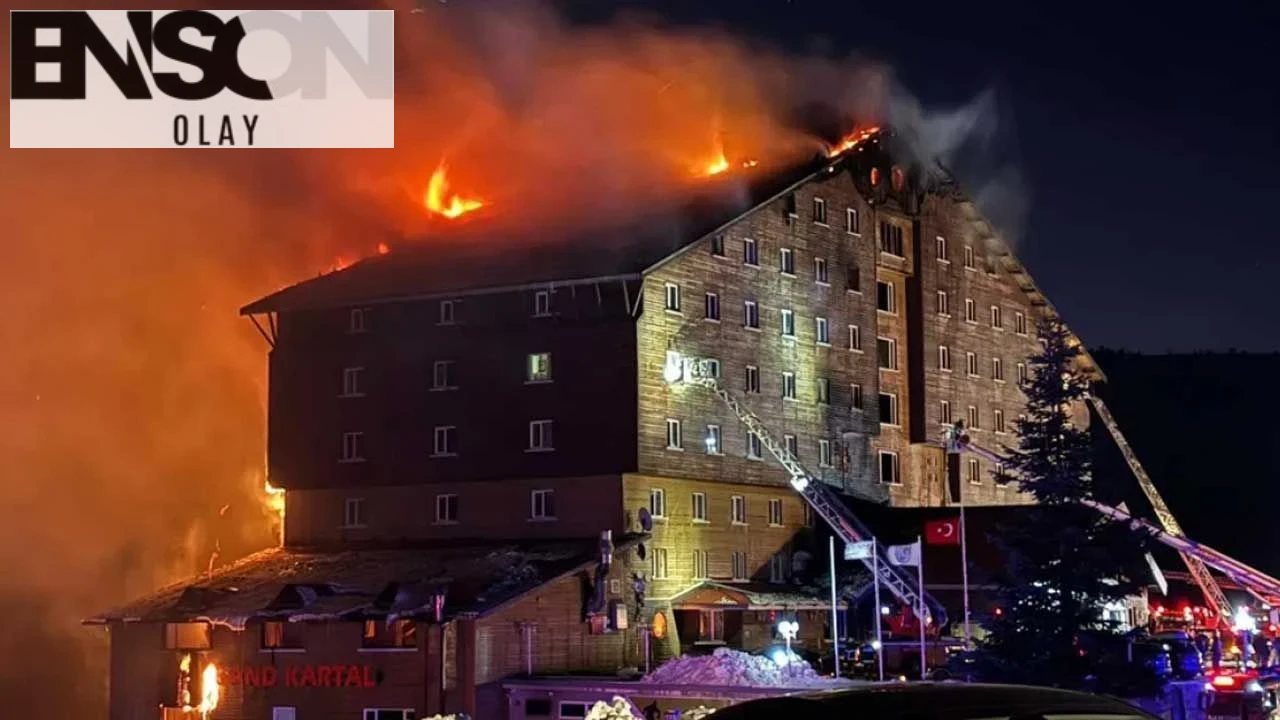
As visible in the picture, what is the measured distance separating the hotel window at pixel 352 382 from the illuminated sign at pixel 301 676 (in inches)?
474

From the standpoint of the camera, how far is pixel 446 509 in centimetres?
5778

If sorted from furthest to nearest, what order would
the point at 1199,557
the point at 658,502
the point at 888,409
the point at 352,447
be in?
the point at 888,409
the point at 1199,557
the point at 352,447
the point at 658,502

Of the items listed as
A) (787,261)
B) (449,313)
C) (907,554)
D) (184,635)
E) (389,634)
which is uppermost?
(787,261)

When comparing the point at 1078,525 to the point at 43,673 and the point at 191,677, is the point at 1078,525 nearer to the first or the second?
the point at 191,677

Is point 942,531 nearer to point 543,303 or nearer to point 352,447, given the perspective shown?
point 543,303

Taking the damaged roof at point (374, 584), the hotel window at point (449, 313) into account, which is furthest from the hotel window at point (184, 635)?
the hotel window at point (449, 313)

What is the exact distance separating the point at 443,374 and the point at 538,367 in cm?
424

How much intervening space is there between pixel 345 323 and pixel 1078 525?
103 feet

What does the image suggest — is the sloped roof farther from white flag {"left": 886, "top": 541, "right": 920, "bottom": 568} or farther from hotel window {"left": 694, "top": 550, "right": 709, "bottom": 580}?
white flag {"left": 886, "top": 541, "right": 920, "bottom": 568}

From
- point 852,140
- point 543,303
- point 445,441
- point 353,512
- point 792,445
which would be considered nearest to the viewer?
point 543,303

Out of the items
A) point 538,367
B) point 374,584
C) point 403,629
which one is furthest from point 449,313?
point 403,629

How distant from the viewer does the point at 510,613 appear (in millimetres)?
49688

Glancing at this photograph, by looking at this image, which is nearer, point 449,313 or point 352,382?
point 449,313

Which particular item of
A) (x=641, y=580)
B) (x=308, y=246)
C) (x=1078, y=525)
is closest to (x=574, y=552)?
(x=641, y=580)
